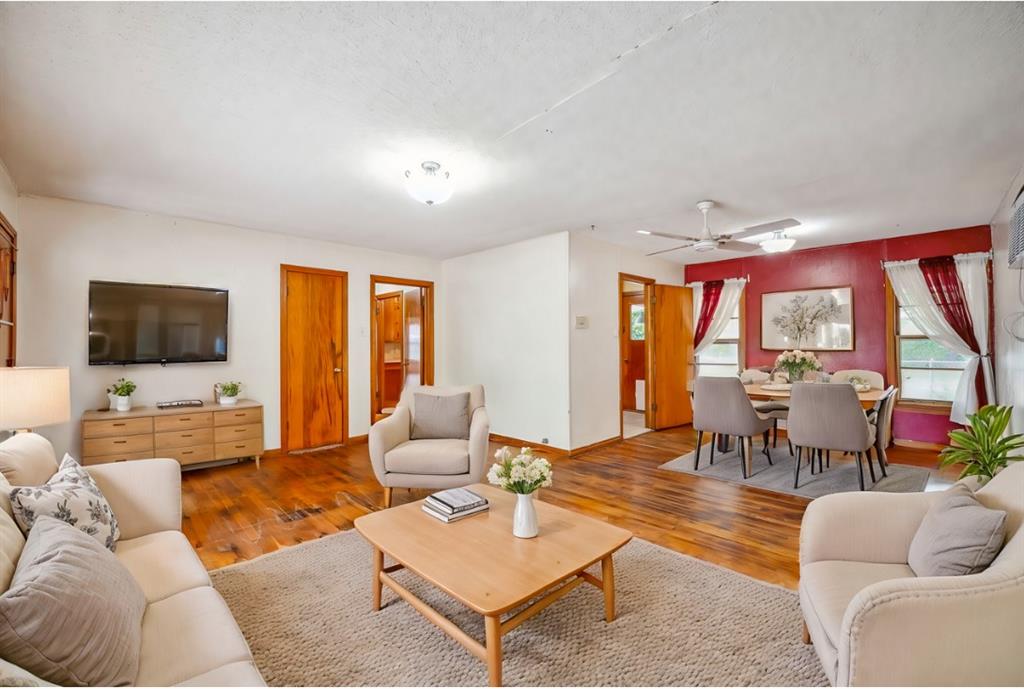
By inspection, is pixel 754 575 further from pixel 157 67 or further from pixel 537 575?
pixel 157 67

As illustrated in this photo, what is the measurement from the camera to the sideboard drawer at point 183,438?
3.88m

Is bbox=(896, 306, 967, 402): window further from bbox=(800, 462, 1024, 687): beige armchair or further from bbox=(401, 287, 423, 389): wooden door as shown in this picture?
bbox=(401, 287, 423, 389): wooden door

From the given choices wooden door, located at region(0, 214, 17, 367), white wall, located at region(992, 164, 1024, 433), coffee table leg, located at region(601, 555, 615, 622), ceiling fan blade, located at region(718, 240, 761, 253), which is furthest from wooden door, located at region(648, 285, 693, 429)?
wooden door, located at region(0, 214, 17, 367)

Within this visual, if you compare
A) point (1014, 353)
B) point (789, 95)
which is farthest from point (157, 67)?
point (1014, 353)

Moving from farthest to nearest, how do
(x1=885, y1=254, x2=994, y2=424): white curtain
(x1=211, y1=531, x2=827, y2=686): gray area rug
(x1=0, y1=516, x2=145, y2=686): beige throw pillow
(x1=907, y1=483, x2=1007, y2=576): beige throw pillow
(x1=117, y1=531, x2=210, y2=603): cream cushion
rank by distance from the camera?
(x1=885, y1=254, x2=994, y2=424): white curtain, (x1=211, y1=531, x2=827, y2=686): gray area rug, (x1=117, y1=531, x2=210, y2=603): cream cushion, (x1=907, y1=483, x2=1007, y2=576): beige throw pillow, (x1=0, y1=516, x2=145, y2=686): beige throw pillow

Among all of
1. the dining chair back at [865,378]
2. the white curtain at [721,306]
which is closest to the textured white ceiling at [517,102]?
the dining chair back at [865,378]

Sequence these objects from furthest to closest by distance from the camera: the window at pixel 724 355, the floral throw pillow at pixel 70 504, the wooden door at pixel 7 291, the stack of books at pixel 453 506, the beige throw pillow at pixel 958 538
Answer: the window at pixel 724 355 < the wooden door at pixel 7 291 < the stack of books at pixel 453 506 < the floral throw pillow at pixel 70 504 < the beige throw pillow at pixel 958 538

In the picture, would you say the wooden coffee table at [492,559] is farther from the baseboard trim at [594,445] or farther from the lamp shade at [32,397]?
the baseboard trim at [594,445]

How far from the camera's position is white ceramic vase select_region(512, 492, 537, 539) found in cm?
198

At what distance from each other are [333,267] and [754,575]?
4.98m

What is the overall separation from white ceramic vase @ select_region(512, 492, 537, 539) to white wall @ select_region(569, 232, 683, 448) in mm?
2880

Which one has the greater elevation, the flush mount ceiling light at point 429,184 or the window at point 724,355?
the flush mount ceiling light at point 429,184

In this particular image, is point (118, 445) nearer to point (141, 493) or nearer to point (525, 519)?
point (141, 493)

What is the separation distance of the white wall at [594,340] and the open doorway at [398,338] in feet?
7.57
